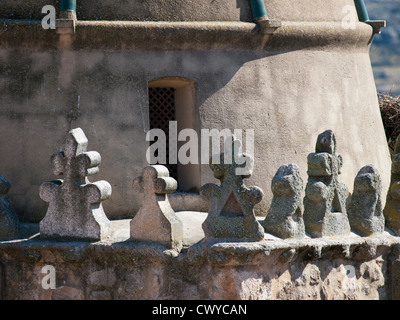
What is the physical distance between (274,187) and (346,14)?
3.72 m

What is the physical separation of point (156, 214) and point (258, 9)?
11.2 ft

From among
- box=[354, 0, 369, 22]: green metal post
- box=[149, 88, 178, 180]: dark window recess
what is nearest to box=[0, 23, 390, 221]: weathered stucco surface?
box=[149, 88, 178, 180]: dark window recess

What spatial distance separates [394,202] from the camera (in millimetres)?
11461

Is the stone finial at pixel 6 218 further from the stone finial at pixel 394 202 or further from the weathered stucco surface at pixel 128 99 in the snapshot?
the stone finial at pixel 394 202

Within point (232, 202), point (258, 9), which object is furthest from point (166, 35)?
point (232, 202)

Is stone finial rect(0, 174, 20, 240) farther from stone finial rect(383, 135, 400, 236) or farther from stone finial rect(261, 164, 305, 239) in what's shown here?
stone finial rect(383, 135, 400, 236)

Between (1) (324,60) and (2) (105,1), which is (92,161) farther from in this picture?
(1) (324,60)

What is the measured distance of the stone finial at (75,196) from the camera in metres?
9.92

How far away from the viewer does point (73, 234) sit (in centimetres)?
1004

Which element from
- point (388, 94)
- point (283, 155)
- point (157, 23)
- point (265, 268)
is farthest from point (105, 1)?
point (388, 94)

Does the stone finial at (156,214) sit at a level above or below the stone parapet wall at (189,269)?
above

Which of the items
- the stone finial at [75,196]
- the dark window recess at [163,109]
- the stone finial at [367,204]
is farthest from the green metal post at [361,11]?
the stone finial at [75,196]

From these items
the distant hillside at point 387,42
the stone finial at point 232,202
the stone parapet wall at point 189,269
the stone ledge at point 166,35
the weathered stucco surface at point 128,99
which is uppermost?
the distant hillside at point 387,42

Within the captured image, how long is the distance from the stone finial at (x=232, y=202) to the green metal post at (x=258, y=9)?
8.18 feet
